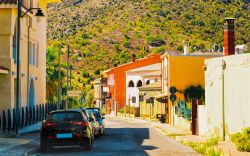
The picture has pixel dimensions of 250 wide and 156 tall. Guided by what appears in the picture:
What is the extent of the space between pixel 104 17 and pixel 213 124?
12104 cm

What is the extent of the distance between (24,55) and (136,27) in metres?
103

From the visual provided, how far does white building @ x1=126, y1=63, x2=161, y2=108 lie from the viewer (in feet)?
287

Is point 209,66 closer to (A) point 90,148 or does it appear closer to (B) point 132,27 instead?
(A) point 90,148

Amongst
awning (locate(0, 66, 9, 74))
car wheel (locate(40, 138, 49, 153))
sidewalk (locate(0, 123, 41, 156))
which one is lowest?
sidewalk (locate(0, 123, 41, 156))

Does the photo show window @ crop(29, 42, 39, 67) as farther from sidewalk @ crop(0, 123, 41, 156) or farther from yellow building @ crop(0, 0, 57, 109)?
sidewalk @ crop(0, 123, 41, 156)

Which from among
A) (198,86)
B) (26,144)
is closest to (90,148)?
(26,144)

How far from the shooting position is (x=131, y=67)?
100562mm

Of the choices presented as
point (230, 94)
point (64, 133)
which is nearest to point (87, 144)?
point (64, 133)

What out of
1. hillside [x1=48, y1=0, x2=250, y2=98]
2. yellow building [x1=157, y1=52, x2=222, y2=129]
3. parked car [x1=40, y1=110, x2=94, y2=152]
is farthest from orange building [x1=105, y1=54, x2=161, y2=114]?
parked car [x1=40, y1=110, x2=94, y2=152]

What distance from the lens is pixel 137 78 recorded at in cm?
9388

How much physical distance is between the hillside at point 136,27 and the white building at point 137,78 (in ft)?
105

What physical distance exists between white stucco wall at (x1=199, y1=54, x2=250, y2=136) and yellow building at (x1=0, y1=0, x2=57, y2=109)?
11.7 meters

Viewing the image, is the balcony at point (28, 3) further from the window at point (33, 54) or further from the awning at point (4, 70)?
the awning at point (4, 70)

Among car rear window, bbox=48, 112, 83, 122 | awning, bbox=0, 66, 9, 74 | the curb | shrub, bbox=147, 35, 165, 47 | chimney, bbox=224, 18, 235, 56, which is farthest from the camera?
shrub, bbox=147, 35, 165, 47
